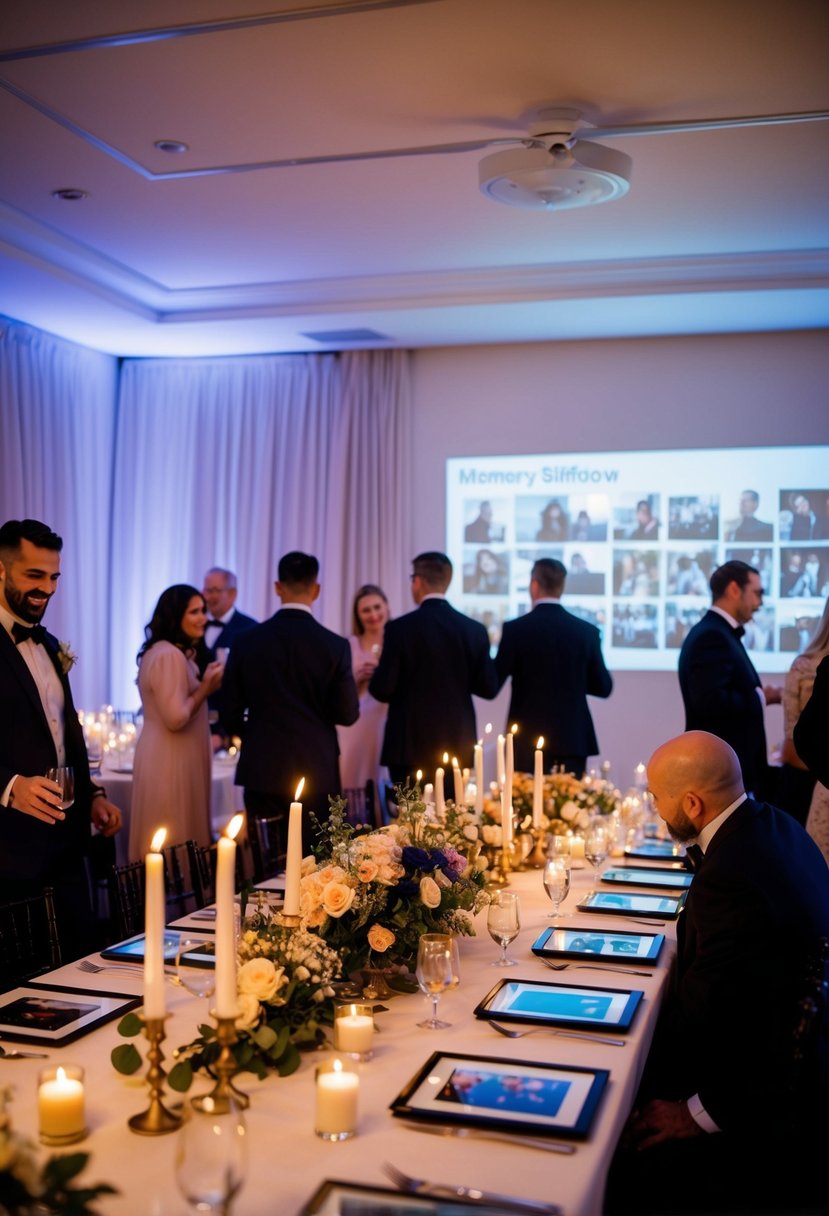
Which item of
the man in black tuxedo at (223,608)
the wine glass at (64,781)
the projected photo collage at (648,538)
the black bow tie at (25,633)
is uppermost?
the projected photo collage at (648,538)

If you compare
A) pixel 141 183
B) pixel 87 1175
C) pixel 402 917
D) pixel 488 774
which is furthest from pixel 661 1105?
pixel 488 774

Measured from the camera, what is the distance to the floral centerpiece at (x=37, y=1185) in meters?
1.41

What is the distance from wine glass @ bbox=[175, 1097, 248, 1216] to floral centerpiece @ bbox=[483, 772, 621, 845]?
253cm

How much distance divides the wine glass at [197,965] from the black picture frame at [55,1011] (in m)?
0.14

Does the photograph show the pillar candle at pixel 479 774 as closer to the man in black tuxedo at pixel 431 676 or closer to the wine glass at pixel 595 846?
the wine glass at pixel 595 846

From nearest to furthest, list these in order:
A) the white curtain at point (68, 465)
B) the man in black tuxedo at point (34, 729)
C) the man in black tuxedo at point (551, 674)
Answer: the man in black tuxedo at point (34, 729), the man in black tuxedo at point (551, 674), the white curtain at point (68, 465)

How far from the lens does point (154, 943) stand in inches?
71.6

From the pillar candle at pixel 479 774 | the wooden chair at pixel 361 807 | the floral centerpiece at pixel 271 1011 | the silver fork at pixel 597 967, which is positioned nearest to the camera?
the floral centerpiece at pixel 271 1011

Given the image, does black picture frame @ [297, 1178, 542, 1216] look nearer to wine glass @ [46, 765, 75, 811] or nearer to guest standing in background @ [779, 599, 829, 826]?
wine glass @ [46, 765, 75, 811]

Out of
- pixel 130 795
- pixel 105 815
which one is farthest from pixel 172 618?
pixel 105 815

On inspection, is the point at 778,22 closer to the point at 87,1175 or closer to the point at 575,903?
the point at 575,903

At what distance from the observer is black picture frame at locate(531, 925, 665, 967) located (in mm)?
2895

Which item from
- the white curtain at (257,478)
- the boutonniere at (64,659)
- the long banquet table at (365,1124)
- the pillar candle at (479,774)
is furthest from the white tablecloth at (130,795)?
the long banquet table at (365,1124)

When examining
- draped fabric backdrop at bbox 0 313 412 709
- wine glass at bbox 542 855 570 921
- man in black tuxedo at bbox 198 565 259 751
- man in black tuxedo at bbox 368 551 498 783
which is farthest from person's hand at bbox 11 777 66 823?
draped fabric backdrop at bbox 0 313 412 709
